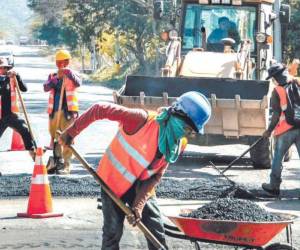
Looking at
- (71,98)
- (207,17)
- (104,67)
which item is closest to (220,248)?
(71,98)

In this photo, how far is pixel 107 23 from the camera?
55.2 meters

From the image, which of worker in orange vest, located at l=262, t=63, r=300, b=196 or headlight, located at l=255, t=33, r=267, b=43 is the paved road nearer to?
worker in orange vest, located at l=262, t=63, r=300, b=196

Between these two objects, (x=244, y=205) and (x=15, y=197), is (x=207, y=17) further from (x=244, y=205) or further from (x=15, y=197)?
(x=244, y=205)

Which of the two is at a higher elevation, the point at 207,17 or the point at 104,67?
the point at 207,17

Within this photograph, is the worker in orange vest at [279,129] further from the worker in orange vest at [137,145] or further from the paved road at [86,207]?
the worker in orange vest at [137,145]

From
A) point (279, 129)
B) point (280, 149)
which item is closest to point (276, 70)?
point (279, 129)

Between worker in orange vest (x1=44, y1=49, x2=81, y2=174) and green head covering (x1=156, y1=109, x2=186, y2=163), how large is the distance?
7.40 metres

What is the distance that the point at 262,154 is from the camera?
626 inches

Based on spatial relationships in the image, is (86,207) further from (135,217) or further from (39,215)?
(135,217)

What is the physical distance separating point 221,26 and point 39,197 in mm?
7477

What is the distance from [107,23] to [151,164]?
48.5m

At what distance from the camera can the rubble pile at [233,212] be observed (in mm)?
7863

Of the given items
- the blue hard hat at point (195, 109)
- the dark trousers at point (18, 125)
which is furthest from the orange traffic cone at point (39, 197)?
the blue hard hat at point (195, 109)

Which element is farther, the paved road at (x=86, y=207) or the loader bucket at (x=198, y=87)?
the loader bucket at (x=198, y=87)
